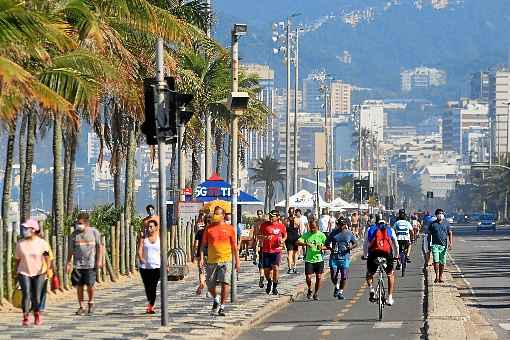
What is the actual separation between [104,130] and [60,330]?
20.4 metres

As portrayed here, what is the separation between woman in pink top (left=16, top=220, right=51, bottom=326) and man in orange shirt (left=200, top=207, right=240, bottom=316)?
11.1 feet

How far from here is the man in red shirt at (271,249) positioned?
35.3m

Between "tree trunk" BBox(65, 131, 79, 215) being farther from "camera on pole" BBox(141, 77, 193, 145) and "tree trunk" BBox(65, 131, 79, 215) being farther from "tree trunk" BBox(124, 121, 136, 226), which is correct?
"camera on pole" BBox(141, 77, 193, 145)

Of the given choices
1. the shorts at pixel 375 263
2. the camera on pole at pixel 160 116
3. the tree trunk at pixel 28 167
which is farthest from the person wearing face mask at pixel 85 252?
the tree trunk at pixel 28 167

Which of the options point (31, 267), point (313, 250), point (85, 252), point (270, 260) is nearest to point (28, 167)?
point (270, 260)

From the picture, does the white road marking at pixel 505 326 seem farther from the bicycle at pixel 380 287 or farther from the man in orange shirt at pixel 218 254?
the man in orange shirt at pixel 218 254

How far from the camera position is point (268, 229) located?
3584 cm

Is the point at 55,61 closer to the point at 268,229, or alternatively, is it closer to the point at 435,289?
the point at 268,229

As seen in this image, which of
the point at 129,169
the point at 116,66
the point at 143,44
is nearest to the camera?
the point at 116,66

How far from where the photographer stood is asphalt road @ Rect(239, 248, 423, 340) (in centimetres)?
2483

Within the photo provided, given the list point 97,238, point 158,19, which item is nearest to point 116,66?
point 158,19

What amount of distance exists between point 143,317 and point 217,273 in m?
1.49

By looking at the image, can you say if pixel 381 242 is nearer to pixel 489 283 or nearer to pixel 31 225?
pixel 31 225

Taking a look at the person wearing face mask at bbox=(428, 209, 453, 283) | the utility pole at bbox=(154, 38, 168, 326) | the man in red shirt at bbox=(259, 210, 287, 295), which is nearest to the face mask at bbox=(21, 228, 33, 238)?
the utility pole at bbox=(154, 38, 168, 326)
